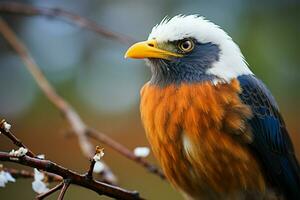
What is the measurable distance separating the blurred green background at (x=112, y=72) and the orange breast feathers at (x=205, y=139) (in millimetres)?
2590

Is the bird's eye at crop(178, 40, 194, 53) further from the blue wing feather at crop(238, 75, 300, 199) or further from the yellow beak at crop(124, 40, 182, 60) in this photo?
the blue wing feather at crop(238, 75, 300, 199)

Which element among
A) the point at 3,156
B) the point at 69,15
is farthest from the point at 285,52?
the point at 3,156

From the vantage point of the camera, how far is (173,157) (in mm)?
3992

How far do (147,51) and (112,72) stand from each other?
4.81m

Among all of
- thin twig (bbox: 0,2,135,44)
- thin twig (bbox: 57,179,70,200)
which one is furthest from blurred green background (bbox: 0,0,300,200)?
thin twig (bbox: 57,179,70,200)

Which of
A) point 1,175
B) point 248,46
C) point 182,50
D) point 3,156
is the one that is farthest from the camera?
point 248,46

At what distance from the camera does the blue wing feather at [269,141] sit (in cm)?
409

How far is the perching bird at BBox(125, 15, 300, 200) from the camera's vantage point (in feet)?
12.8

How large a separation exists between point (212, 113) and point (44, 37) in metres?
6.11

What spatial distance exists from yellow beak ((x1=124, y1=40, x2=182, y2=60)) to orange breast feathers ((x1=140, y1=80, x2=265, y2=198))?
0.85 feet

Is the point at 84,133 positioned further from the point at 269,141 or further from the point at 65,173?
the point at 269,141

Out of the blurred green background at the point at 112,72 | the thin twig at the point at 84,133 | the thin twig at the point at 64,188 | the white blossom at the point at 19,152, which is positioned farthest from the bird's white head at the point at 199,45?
the blurred green background at the point at 112,72

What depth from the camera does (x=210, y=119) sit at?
390 cm

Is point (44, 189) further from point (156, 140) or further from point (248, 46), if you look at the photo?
point (248, 46)
